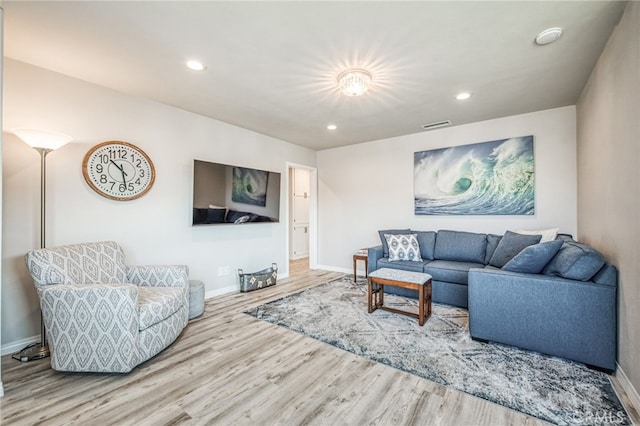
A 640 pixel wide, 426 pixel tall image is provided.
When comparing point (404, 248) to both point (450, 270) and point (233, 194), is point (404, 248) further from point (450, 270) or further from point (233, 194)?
point (233, 194)

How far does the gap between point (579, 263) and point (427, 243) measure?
80.4 inches

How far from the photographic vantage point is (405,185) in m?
4.61

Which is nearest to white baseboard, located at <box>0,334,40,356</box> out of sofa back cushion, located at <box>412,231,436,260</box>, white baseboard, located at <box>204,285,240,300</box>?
white baseboard, located at <box>204,285,240,300</box>

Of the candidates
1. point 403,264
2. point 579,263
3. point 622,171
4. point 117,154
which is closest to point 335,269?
point 403,264

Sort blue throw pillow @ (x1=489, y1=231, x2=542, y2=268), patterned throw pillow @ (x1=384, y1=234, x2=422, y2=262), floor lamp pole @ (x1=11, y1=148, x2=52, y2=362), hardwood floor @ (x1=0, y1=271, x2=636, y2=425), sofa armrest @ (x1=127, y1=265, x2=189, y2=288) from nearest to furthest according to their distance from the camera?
1. hardwood floor @ (x1=0, y1=271, x2=636, y2=425)
2. floor lamp pole @ (x1=11, y1=148, x2=52, y2=362)
3. sofa armrest @ (x1=127, y1=265, x2=189, y2=288)
4. blue throw pillow @ (x1=489, y1=231, x2=542, y2=268)
5. patterned throw pillow @ (x1=384, y1=234, x2=422, y2=262)

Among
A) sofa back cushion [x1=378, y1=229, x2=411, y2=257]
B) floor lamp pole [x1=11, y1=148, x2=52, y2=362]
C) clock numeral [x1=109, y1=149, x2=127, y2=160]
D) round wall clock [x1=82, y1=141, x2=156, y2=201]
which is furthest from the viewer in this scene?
sofa back cushion [x1=378, y1=229, x2=411, y2=257]

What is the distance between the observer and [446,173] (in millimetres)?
4180

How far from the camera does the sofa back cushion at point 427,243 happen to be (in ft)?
13.1

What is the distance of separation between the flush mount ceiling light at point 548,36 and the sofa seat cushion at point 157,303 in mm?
3546

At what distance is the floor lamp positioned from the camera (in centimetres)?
216

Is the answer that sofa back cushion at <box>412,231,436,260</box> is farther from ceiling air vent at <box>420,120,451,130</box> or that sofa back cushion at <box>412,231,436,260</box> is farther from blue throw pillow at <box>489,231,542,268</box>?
ceiling air vent at <box>420,120,451,130</box>

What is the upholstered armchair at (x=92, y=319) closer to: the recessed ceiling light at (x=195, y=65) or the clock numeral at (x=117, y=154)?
the clock numeral at (x=117, y=154)

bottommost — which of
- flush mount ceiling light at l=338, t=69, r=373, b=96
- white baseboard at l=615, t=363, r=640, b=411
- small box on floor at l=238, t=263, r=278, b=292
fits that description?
white baseboard at l=615, t=363, r=640, b=411

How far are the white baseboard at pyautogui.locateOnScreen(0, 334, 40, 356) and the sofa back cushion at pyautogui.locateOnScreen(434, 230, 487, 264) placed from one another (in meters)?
4.52
